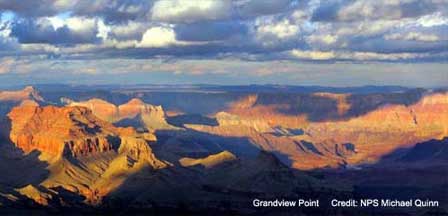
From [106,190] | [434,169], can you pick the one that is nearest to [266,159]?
[106,190]

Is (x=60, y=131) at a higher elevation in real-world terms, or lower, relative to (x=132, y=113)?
lower

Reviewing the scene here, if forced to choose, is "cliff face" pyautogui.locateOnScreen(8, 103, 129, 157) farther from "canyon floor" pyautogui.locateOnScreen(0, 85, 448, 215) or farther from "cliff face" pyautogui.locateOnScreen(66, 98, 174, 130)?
"cliff face" pyautogui.locateOnScreen(66, 98, 174, 130)

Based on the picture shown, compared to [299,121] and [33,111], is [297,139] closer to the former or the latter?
[299,121]

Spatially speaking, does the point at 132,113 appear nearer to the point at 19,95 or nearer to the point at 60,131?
the point at 19,95

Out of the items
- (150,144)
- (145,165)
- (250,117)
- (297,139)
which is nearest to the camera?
(145,165)

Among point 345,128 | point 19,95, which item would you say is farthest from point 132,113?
point 345,128

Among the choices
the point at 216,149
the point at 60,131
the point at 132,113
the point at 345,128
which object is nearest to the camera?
the point at 60,131

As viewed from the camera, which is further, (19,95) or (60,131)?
(19,95)
